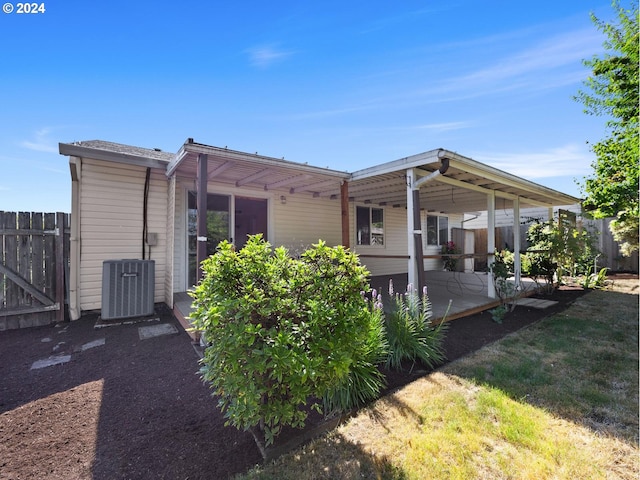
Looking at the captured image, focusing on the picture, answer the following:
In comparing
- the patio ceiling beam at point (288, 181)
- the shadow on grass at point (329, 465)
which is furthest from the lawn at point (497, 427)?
the patio ceiling beam at point (288, 181)

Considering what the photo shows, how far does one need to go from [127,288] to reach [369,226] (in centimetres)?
679

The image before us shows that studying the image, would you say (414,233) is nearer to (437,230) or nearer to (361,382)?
(361,382)

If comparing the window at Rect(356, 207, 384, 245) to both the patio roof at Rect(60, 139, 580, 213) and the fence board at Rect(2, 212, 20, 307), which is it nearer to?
the patio roof at Rect(60, 139, 580, 213)

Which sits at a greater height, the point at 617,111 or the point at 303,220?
the point at 617,111

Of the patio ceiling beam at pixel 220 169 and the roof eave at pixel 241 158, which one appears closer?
the roof eave at pixel 241 158

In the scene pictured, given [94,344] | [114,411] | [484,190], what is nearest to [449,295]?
[484,190]

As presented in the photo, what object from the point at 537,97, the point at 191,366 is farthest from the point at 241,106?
the point at 537,97

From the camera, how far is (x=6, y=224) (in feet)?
15.4

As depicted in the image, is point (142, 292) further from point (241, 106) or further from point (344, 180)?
point (241, 106)

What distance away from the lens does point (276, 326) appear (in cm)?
201

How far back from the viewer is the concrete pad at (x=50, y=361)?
329cm

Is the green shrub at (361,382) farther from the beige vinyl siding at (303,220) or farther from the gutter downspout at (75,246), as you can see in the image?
the gutter downspout at (75,246)

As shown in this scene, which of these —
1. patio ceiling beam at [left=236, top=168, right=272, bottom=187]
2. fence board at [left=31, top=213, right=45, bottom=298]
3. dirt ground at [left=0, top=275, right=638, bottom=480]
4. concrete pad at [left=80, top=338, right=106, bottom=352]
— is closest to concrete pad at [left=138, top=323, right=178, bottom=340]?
dirt ground at [left=0, top=275, right=638, bottom=480]

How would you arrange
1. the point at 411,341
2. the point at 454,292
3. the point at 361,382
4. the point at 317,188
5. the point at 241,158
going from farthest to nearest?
the point at 454,292 → the point at 317,188 → the point at 241,158 → the point at 411,341 → the point at 361,382
